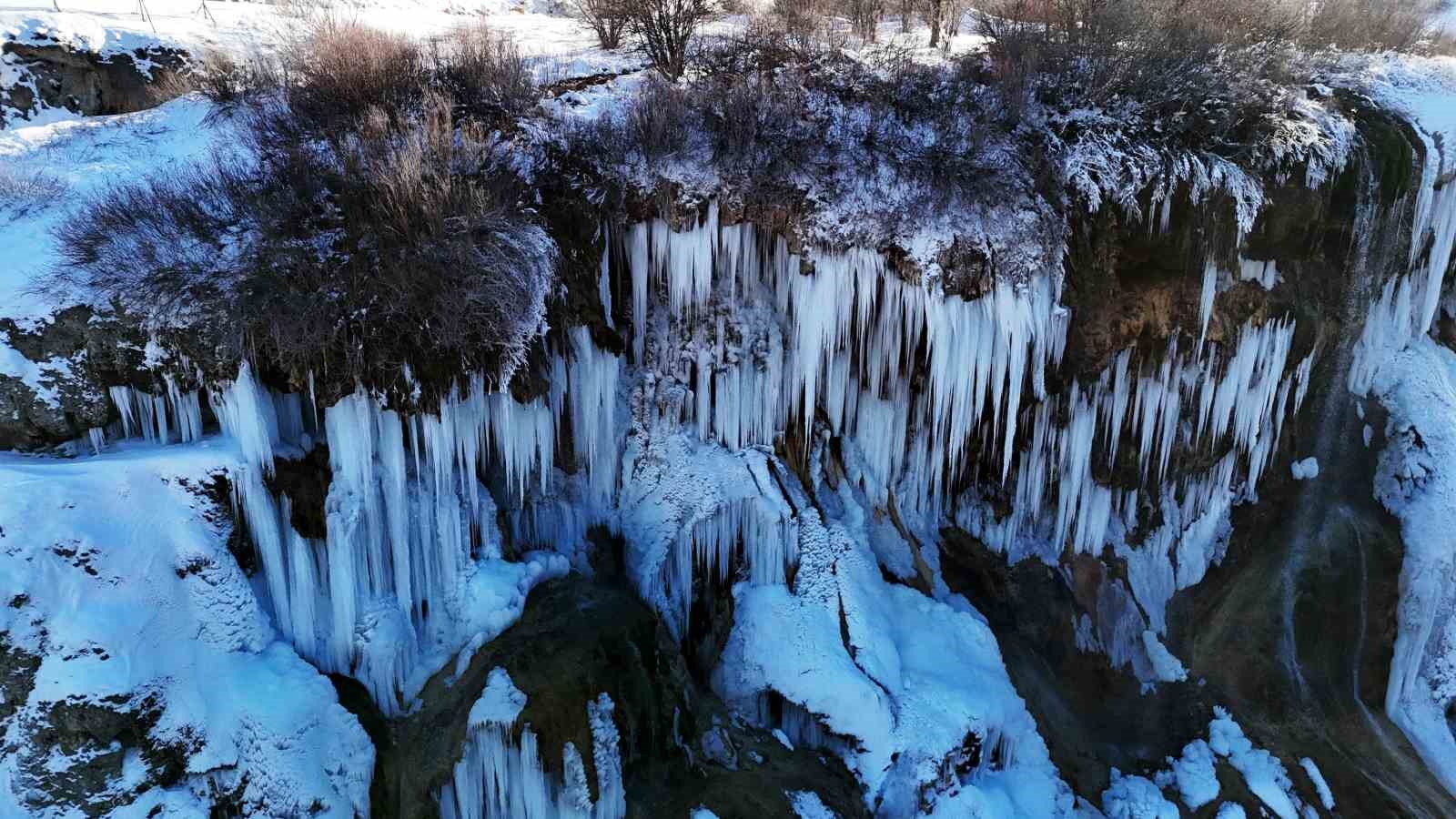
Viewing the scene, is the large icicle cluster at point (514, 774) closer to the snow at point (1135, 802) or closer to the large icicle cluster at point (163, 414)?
the large icicle cluster at point (163, 414)

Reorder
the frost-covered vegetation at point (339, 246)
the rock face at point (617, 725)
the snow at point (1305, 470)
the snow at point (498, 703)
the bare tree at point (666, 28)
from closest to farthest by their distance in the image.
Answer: the snow at point (498, 703), the rock face at point (617, 725), the frost-covered vegetation at point (339, 246), the snow at point (1305, 470), the bare tree at point (666, 28)

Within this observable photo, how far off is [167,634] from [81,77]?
10067 millimetres

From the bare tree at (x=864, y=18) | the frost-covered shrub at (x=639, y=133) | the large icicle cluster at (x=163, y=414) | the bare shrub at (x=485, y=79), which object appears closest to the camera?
the large icicle cluster at (x=163, y=414)

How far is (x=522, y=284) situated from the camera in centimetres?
988

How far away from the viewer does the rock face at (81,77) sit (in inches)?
497

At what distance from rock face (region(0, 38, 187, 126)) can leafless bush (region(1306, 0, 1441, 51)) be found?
19835 millimetres

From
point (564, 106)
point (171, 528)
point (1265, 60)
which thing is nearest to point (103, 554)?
point (171, 528)

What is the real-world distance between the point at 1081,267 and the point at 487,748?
367 inches

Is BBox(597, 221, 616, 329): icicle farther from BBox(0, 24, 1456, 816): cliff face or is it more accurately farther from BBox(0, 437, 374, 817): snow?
BBox(0, 437, 374, 817): snow

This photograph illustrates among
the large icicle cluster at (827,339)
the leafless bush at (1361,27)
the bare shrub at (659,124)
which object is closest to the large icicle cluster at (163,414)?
the large icicle cluster at (827,339)

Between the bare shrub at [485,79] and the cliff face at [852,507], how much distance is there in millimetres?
2048

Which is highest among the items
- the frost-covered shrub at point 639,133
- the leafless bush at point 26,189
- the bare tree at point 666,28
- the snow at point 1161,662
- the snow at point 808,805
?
the bare tree at point 666,28

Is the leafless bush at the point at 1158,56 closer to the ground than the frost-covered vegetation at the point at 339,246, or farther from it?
farther from it

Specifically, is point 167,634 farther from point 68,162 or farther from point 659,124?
point 659,124
